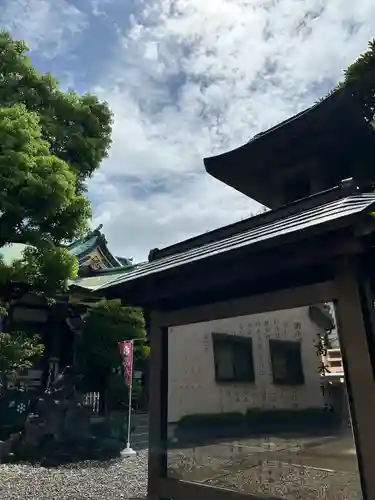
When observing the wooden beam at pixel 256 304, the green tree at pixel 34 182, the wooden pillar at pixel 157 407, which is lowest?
the wooden pillar at pixel 157 407

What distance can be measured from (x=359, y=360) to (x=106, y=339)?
9.97 meters

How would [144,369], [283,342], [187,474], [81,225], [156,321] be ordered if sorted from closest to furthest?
[283,342] < [187,474] < [156,321] < [81,225] < [144,369]

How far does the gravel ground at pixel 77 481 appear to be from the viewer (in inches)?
253

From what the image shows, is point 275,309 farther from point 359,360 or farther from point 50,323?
point 50,323

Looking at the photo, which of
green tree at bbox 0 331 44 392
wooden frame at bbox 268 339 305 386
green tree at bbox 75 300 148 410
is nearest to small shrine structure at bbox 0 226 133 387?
green tree at bbox 75 300 148 410

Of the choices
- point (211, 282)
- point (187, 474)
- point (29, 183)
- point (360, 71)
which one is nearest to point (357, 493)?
point (187, 474)

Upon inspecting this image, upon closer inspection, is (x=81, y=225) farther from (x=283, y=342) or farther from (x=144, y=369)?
(x=144, y=369)

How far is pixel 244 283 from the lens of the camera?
392 centimetres

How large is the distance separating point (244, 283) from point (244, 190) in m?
3.92

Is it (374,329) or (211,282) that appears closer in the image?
(374,329)

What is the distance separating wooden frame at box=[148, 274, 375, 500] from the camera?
9.36 feet

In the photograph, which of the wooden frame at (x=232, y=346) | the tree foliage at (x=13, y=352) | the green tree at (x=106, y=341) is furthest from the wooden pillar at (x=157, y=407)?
the green tree at (x=106, y=341)

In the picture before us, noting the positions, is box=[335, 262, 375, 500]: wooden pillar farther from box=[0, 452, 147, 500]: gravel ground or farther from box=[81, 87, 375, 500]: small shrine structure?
box=[0, 452, 147, 500]: gravel ground

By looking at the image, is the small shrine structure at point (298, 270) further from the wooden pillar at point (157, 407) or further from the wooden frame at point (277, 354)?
the wooden frame at point (277, 354)
